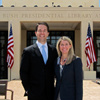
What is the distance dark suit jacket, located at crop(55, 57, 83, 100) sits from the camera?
9.71 feet

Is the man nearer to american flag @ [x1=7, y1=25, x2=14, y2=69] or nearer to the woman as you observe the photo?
the woman

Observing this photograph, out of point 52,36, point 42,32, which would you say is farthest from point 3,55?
point 42,32

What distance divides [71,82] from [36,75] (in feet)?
1.74

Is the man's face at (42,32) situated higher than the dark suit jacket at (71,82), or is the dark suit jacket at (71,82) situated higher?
the man's face at (42,32)

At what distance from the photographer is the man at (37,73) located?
3082 mm

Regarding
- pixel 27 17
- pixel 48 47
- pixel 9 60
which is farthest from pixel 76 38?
pixel 48 47

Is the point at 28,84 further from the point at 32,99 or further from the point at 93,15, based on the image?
the point at 93,15

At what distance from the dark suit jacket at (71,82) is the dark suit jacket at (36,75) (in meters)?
0.23

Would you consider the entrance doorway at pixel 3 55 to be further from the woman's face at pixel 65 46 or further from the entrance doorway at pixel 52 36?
the woman's face at pixel 65 46

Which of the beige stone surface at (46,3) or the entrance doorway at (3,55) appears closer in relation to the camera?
the entrance doorway at (3,55)

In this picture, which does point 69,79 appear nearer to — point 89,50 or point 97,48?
point 89,50

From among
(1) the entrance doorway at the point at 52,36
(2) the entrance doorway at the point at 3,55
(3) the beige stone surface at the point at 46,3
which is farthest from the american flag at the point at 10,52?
(3) the beige stone surface at the point at 46,3

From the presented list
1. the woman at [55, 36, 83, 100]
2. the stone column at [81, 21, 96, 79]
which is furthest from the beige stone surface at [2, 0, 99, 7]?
the woman at [55, 36, 83, 100]

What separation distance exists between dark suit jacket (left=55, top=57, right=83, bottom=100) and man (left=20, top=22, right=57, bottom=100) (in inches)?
8.9
